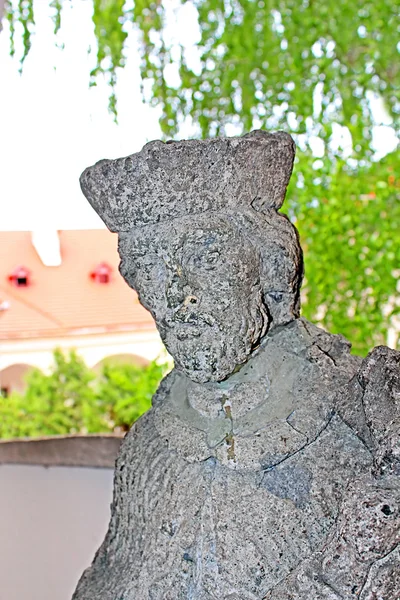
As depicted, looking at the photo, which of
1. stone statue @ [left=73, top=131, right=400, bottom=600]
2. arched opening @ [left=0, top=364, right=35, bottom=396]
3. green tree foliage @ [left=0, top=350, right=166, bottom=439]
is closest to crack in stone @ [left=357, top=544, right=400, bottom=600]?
stone statue @ [left=73, top=131, right=400, bottom=600]

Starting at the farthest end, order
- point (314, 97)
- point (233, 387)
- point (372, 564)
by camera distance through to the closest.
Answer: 1. point (314, 97)
2. point (233, 387)
3. point (372, 564)

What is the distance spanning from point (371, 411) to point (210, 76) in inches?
99.9

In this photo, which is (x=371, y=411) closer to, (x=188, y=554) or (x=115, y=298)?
(x=188, y=554)

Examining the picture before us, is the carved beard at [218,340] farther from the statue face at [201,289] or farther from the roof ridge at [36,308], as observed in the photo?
the roof ridge at [36,308]

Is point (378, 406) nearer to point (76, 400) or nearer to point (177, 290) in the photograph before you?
point (177, 290)

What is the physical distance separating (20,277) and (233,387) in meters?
2.44

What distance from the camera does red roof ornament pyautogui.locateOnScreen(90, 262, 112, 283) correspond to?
3.42 m

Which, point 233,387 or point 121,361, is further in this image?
point 121,361

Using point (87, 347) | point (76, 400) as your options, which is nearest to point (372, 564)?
point (76, 400)

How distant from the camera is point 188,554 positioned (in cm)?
102

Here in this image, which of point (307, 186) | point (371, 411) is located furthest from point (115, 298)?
point (371, 411)

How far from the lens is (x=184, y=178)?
1.00 m

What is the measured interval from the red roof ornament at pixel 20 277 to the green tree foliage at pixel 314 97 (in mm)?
813

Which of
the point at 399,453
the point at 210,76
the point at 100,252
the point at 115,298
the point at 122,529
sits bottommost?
the point at 115,298
